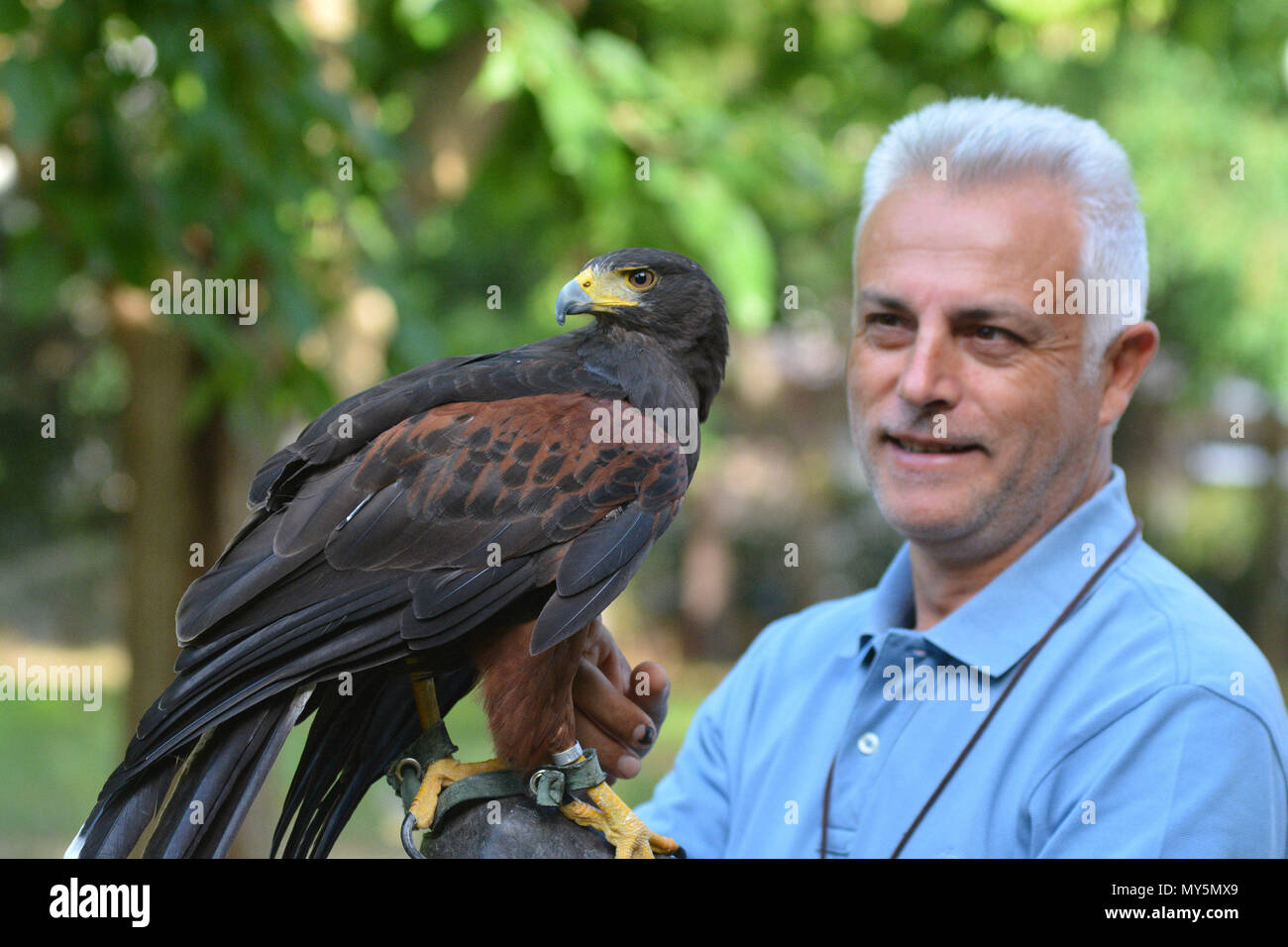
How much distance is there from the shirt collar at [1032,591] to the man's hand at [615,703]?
63 cm

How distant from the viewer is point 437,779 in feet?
5.49

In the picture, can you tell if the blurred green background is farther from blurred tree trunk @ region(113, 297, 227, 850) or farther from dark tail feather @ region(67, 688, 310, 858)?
dark tail feather @ region(67, 688, 310, 858)

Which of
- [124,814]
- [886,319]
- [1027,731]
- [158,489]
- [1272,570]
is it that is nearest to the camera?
[124,814]

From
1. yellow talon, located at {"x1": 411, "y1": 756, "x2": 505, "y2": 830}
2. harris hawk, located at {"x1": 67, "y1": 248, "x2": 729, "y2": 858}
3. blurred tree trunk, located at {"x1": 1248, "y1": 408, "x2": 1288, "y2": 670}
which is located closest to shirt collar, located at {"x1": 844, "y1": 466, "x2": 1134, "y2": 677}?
harris hawk, located at {"x1": 67, "y1": 248, "x2": 729, "y2": 858}

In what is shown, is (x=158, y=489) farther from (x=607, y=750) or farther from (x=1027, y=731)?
(x=1027, y=731)

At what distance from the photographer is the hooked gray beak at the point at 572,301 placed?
155 cm

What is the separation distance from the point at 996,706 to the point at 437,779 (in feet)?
3.25

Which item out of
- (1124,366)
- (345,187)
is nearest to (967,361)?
(1124,366)

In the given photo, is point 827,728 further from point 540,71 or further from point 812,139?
point 812,139

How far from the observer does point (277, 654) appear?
4.72 feet

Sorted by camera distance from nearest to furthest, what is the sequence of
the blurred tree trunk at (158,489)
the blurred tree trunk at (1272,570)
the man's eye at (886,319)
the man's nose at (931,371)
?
A: the man's nose at (931,371) → the man's eye at (886,319) → the blurred tree trunk at (158,489) → the blurred tree trunk at (1272,570)

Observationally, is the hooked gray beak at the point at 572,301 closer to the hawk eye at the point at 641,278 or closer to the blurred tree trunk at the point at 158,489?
the hawk eye at the point at 641,278

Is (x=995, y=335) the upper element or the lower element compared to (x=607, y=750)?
upper

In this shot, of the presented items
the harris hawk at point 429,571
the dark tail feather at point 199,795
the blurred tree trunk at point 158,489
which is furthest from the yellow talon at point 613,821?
the blurred tree trunk at point 158,489
